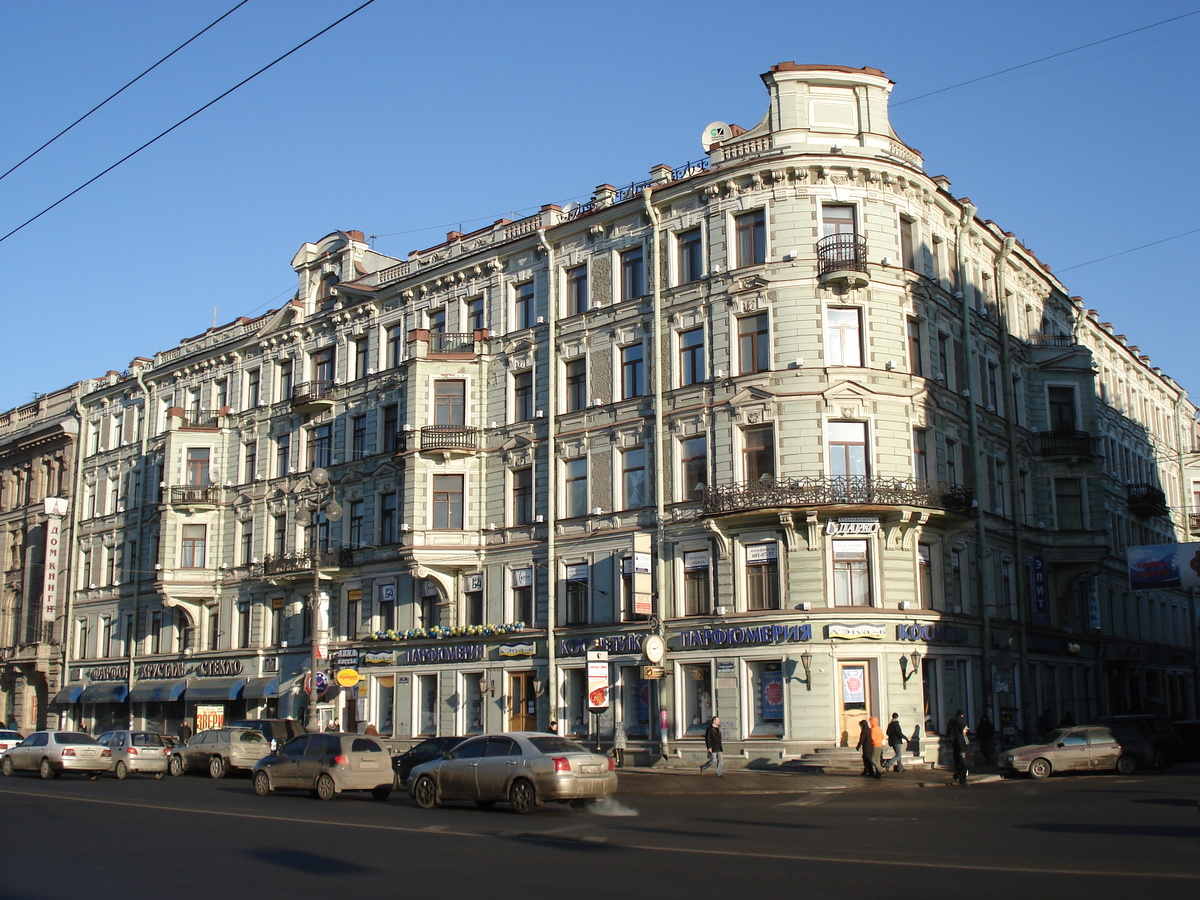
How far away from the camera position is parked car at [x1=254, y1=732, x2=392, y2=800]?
85.4 feet

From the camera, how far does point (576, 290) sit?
42062 mm

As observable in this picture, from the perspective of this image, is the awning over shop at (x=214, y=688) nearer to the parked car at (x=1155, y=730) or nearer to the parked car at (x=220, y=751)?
the parked car at (x=220, y=751)

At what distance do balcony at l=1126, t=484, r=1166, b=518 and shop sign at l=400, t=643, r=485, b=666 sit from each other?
31217 millimetres

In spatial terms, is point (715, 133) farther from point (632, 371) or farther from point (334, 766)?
point (334, 766)

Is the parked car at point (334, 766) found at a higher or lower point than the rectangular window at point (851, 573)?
lower

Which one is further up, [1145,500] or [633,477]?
[1145,500]

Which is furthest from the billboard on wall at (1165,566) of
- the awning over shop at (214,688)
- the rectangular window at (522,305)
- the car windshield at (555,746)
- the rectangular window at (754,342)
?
the awning over shop at (214,688)

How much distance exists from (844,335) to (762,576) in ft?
25.5

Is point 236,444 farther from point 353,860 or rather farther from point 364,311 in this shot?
point 353,860

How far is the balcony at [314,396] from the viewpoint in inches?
1922

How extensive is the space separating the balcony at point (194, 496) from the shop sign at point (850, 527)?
3039 cm

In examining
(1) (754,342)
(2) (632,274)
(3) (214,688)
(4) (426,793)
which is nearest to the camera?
(4) (426,793)

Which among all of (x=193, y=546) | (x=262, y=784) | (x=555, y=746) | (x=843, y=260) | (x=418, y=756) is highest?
(x=843, y=260)

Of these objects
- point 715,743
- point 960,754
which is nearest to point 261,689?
point 715,743
